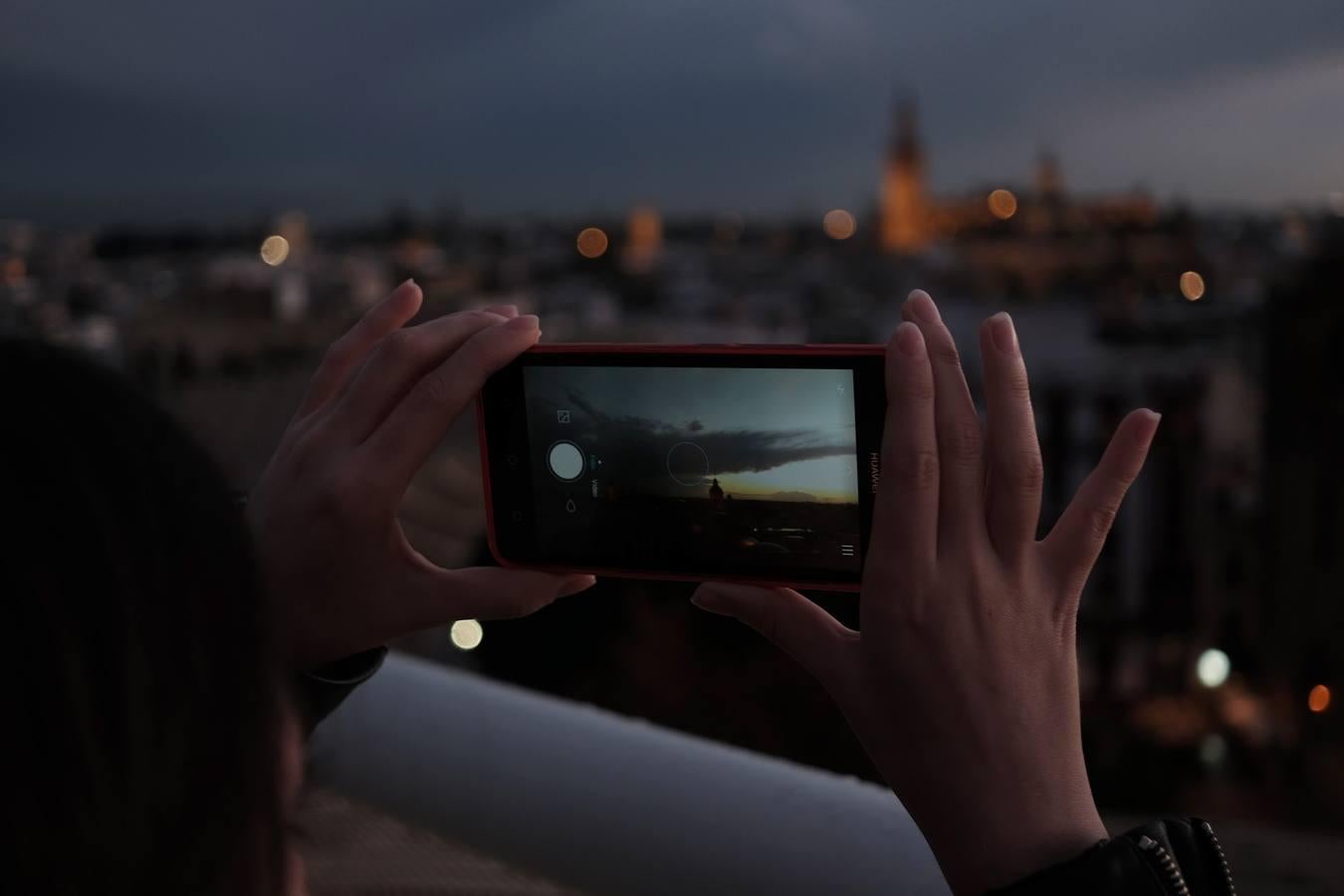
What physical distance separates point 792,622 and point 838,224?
115 feet

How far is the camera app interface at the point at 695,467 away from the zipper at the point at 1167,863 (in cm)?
31

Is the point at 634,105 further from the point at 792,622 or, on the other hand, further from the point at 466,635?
the point at 792,622

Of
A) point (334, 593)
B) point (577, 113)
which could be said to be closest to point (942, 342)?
point (334, 593)

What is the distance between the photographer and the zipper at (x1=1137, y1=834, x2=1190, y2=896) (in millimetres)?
584

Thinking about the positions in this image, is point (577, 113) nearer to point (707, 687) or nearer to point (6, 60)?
point (707, 687)

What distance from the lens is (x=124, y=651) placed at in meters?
0.36

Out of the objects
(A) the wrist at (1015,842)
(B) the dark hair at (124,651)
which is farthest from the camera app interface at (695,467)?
(B) the dark hair at (124,651)

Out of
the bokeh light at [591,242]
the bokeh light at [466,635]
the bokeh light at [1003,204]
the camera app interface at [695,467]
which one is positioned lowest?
the bokeh light at [466,635]

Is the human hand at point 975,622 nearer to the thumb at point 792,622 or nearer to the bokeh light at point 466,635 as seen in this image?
Answer: the thumb at point 792,622

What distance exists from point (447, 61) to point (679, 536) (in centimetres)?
1845

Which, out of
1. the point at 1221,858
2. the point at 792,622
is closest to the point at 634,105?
the point at 792,622

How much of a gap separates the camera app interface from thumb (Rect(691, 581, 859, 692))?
9 cm

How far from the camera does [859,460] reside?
841mm

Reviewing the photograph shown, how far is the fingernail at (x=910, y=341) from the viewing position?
66 cm
